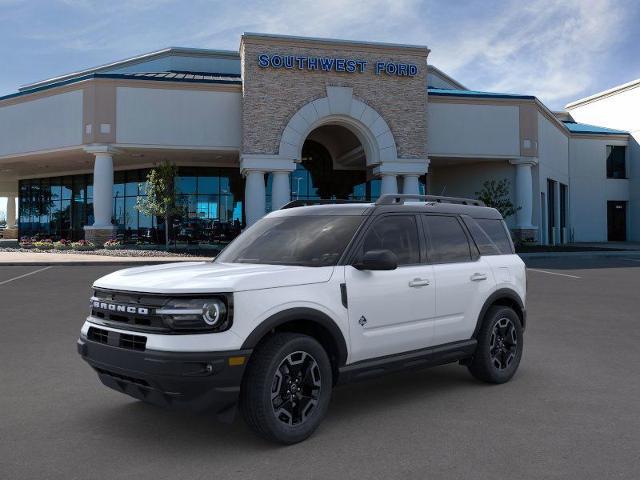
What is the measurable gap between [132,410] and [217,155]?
28309mm

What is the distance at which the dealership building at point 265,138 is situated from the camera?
28.8m

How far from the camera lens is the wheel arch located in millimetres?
4109

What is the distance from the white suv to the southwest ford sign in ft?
77.9

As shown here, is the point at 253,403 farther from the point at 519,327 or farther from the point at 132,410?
the point at 519,327

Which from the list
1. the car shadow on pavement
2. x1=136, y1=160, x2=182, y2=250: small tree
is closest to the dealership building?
x1=136, y1=160, x2=182, y2=250: small tree

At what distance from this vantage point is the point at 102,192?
30.0 m

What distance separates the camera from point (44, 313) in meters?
10.5

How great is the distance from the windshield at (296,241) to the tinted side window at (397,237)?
198 millimetres

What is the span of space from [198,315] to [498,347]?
3.44 meters

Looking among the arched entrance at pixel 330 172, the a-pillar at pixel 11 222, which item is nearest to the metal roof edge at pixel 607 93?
the arched entrance at pixel 330 172

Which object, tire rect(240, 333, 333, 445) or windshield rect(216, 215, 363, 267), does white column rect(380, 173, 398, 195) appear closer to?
windshield rect(216, 215, 363, 267)

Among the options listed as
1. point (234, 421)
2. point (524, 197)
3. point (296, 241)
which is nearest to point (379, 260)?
point (296, 241)

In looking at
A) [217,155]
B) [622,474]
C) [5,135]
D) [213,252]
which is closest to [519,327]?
[622,474]

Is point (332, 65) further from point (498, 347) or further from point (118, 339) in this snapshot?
point (118, 339)
